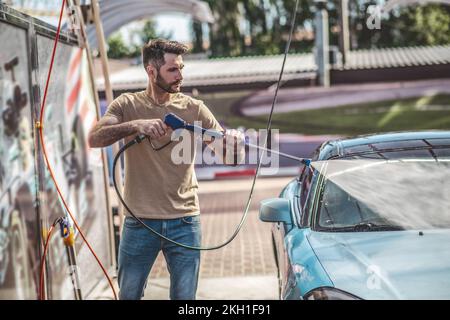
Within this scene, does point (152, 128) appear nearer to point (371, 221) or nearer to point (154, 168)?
point (154, 168)

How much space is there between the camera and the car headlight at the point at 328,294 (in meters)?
2.86

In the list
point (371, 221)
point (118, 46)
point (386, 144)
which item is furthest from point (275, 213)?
point (118, 46)

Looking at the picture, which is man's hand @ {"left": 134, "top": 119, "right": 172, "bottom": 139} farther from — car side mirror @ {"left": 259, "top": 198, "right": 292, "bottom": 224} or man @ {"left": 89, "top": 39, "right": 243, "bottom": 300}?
car side mirror @ {"left": 259, "top": 198, "right": 292, "bottom": 224}

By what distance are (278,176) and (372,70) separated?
15.7 feet

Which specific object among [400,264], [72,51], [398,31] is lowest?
[400,264]

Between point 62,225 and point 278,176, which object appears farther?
point 278,176

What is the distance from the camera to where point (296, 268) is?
11.1 ft

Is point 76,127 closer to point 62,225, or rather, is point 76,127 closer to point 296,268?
point 62,225

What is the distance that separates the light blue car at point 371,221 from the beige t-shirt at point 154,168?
0.73 meters

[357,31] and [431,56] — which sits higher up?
[357,31]

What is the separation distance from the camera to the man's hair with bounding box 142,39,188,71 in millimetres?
3459

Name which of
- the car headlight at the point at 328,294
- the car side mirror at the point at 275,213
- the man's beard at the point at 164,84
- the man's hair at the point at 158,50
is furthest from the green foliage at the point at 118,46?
the car headlight at the point at 328,294

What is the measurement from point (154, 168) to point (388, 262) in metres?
1.29
